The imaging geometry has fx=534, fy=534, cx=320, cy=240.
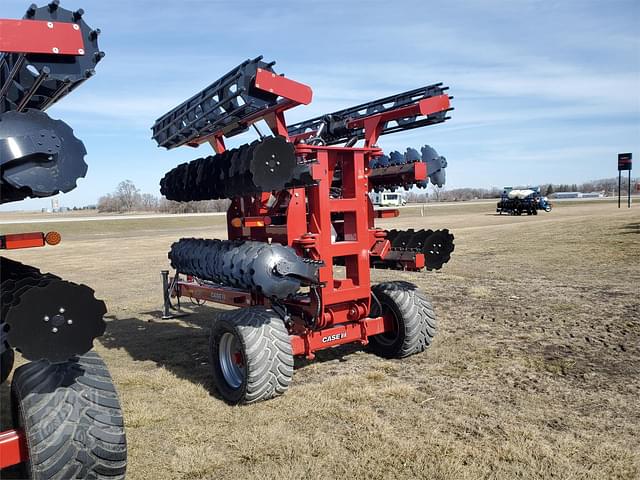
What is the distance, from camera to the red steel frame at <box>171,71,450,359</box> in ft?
18.8

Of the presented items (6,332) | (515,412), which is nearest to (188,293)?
(515,412)

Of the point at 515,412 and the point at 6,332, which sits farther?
the point at 515,412

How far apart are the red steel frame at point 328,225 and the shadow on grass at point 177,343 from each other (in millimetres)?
662

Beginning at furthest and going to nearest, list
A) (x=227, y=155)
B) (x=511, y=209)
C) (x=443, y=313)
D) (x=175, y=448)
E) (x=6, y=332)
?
1. (x=511, y=209)
2. (x=443, y=313)
3. (x=227, y=155)
4. (x=175, y=448)
5. (x=6, y=332)

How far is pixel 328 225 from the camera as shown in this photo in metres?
5.82

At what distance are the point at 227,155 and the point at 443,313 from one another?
4824 mm

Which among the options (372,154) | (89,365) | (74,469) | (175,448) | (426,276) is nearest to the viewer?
(74,469)

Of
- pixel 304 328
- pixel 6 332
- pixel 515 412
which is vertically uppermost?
pixel 6 332

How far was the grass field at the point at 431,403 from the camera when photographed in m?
3.93

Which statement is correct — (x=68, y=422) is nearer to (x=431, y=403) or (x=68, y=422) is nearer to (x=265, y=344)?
(x=265, y=344)

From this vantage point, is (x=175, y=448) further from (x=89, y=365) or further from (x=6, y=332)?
(x=6, y=332)

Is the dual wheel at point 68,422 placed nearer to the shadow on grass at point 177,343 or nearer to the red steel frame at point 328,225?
the shadow on grass at point 177,343

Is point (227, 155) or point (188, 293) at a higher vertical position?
point (227, 155)

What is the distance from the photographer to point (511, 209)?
149ft
